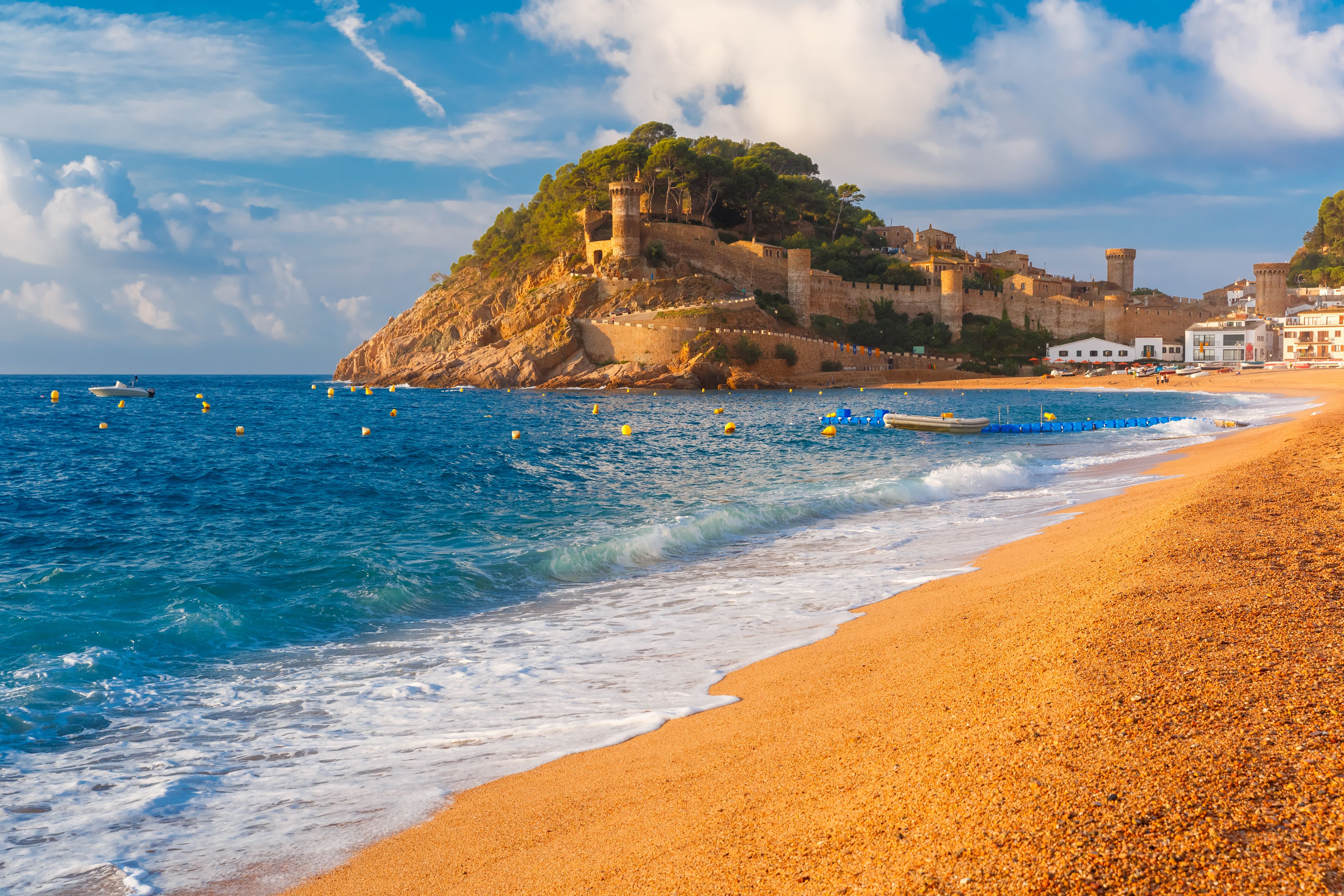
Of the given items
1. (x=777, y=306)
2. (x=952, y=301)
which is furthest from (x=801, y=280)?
(x=952, y=301)

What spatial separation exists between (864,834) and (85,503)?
1650cm

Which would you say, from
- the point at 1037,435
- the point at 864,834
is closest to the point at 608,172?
the point at 1037,435

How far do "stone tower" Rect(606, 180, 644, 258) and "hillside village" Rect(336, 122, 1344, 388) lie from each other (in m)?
0.11

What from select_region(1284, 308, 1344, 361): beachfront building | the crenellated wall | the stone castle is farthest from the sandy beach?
select_region(1284, 308, 1344, 361): beachfront building

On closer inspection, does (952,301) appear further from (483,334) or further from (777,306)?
(483,334)

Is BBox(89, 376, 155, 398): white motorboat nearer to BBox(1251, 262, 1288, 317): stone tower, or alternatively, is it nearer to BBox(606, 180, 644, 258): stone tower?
BBox(606, 180, 644, 258): stone tower

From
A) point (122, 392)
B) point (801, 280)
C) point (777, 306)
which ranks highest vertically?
point (801, 280)

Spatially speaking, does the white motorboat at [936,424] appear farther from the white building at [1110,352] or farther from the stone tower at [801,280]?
the white building at [1110,352]

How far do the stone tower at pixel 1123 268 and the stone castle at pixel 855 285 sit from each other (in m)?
12.4

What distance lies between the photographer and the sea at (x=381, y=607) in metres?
4.33

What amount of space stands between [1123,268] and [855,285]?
39.3m

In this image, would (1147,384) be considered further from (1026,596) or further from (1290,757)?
(1290,757)

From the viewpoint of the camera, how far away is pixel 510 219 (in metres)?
75.4

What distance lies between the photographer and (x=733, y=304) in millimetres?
57531
